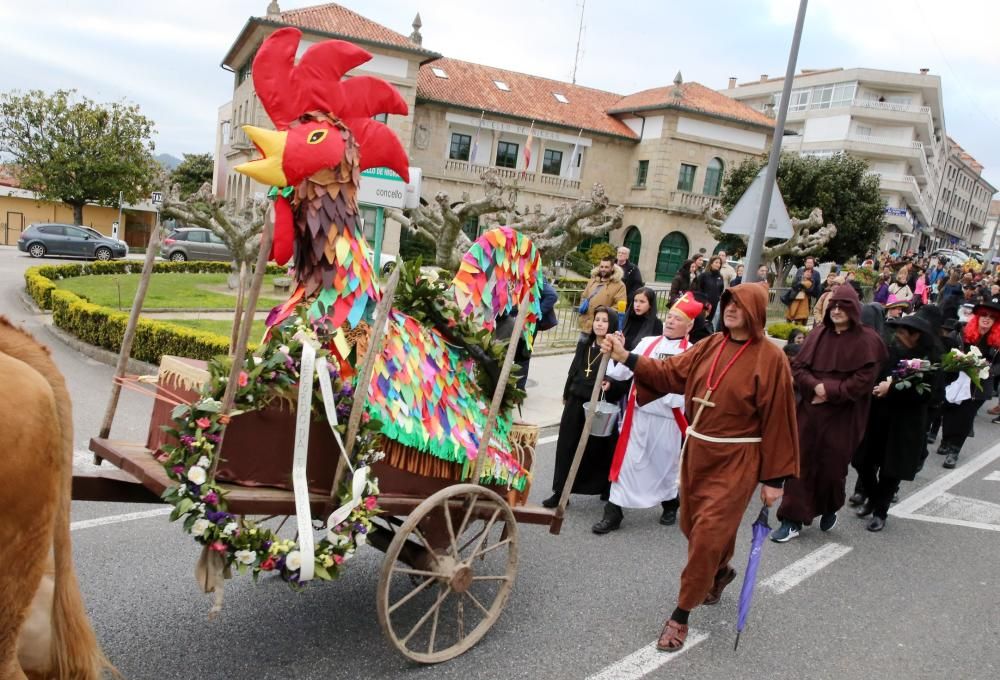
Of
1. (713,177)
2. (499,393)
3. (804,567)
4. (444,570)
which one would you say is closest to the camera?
(499,393)

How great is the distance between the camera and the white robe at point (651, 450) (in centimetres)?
573

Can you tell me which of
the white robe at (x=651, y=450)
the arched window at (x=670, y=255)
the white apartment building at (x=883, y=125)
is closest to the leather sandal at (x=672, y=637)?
the white robe at (x=651, y=450)

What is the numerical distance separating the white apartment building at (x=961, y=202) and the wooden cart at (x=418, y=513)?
78904 millimetres

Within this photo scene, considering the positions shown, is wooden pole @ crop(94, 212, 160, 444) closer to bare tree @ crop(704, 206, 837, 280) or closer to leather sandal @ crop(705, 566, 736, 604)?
leather sandal @ crop(705, 566, 736, 604)

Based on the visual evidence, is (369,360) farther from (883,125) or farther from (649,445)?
(883,125)

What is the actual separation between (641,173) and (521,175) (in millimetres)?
7240

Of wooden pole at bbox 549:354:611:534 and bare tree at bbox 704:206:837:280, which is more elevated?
bare tree at bbox 704:206:837:280

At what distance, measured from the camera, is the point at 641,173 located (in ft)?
130

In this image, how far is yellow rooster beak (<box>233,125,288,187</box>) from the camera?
3.30 meters

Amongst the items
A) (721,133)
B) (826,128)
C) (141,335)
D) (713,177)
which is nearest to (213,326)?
(141,335)

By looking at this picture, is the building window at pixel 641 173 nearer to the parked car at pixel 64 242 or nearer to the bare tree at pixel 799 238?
the bare tree at pixel 799 238

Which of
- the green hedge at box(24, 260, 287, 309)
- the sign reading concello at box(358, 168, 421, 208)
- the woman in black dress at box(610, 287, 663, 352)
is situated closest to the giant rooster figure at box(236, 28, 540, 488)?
the woman in black dress at box(610, 287, 663, 352)

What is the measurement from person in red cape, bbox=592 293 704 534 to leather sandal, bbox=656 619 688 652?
5.01 ft

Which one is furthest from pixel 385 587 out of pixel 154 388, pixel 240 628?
pixel 154 388
